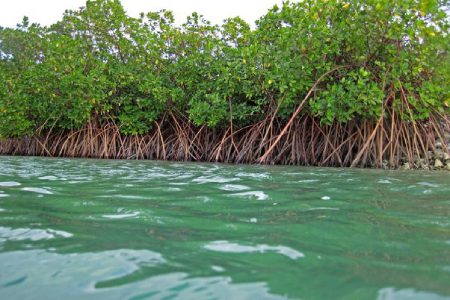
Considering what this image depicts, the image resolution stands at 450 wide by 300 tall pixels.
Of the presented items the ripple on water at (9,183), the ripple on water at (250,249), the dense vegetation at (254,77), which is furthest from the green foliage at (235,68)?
the ripple on water at (250,249)

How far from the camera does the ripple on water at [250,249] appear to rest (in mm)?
1690

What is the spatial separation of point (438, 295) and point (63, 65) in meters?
10.1

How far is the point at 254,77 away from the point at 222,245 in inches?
265

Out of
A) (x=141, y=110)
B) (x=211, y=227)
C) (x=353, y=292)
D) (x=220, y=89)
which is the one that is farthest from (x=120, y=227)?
(x=141, y=110)

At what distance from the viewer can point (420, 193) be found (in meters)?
3.46

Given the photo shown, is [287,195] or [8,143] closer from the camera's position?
[287,195]

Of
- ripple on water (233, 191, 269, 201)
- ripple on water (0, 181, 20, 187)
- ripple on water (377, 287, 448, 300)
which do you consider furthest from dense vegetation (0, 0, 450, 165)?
ripple on water (377, 287, 448, 300)

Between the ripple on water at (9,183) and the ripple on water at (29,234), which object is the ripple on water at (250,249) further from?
the ripple on water at (9,183)

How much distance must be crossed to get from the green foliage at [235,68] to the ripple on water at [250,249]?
5.51 meters

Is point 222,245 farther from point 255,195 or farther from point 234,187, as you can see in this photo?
point 234,187

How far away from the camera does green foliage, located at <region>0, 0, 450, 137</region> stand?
22.6 ft

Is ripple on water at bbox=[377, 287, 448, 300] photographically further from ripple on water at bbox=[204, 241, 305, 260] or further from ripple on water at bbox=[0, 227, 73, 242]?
ripple on water at bbox=[0, 227, 73, 242]

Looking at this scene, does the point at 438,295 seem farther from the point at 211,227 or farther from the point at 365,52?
the point at 365,52

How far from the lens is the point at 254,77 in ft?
27.0
